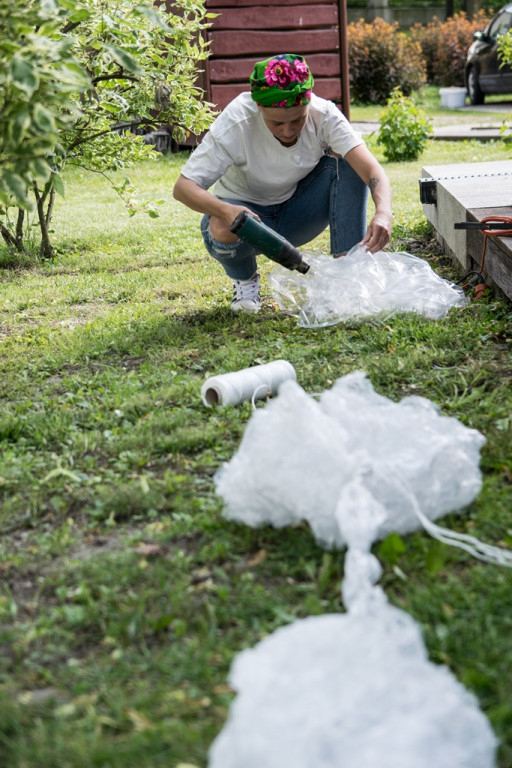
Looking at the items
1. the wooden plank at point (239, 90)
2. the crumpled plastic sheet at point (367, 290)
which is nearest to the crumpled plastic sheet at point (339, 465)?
the crumpled plastic sheet at point (367, 290)

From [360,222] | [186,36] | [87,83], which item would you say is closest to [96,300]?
[360,222]

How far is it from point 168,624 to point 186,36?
4.50 metres

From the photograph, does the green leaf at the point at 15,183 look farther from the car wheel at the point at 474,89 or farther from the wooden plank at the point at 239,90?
the car wheel at the point at 474,89

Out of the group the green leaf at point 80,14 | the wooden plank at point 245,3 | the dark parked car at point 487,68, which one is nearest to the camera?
the green leaf at point 80,14

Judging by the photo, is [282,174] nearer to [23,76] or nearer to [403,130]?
[23,76]

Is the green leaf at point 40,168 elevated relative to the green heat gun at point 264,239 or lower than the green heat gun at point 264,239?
elevated

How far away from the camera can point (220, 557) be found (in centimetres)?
188

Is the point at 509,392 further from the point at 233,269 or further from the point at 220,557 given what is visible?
the point at 233,269

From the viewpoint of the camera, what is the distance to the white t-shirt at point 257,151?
349 centimetres

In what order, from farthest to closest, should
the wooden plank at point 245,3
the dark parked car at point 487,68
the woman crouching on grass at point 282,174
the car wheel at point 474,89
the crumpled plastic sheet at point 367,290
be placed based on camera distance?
the car wheel at point 474,89, the dark parked car at point 487,68, the wooden plank at point 245,3, the crumpled plastic sheet at point 367,290, the woman crouching on grass at point 282,174

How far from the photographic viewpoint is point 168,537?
197cm

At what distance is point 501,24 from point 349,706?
1489cm

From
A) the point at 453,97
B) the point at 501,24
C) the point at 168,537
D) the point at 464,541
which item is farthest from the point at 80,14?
the point at 453,97

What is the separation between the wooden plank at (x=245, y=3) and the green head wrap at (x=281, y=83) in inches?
262
